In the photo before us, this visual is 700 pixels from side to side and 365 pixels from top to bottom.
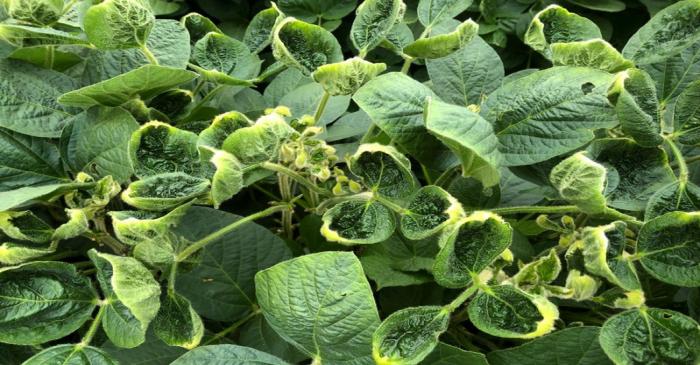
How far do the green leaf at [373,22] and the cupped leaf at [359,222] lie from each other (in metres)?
0.16

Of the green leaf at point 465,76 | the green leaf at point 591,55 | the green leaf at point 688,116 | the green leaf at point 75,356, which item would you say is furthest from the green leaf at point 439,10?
the green leaf at point 75,356

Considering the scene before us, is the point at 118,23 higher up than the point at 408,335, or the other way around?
the point at 118,23

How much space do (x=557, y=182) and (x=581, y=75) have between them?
0.34 feet

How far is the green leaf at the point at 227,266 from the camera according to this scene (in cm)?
69

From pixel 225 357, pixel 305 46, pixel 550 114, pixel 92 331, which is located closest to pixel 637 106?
pixel 550 114

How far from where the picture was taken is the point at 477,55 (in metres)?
0.73

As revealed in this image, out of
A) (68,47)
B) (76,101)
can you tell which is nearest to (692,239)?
(76,101)

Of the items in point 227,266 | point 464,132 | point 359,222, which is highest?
point 464,132

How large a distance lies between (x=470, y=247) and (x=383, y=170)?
0.36ft

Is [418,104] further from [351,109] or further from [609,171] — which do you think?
[351,109]

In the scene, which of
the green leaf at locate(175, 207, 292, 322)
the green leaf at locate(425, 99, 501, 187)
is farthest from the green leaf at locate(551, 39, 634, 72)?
the green leaf at locate(175, 207, 292, 322)

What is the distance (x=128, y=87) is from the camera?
2.10 ft

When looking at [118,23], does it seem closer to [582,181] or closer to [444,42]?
[444,42]

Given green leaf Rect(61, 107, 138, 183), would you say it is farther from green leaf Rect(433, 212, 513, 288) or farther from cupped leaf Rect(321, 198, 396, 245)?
green leaf Rect(433, 212, 513, 288)
